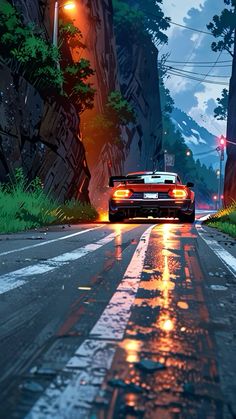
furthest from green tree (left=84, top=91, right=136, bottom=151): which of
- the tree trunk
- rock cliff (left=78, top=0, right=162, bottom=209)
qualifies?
the tree trunk

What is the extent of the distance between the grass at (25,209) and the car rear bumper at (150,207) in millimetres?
2128

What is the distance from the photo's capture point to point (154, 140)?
66.7 m

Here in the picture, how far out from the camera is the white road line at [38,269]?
4.63 m

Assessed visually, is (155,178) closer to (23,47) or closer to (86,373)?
(23,47)

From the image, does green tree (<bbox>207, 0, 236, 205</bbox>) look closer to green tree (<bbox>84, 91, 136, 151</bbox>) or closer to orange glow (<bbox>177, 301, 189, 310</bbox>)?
green tree (<bbox>84, 91, 136, 151</bbox>)

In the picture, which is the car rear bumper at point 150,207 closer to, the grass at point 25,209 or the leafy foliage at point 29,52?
the grass at point 25,209

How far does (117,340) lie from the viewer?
2.86 m

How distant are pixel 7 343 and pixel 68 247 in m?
5.18

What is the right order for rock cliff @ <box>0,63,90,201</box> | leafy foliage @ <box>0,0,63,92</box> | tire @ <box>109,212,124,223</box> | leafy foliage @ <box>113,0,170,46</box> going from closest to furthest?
tire @ <box>109,212,124,223</box> → rock cliff @ <box>0,63,90,201</box> → leafy foliage @ <box>0,0,63,92</box> → leafy foliage @ <box>113,0,170,46</box>

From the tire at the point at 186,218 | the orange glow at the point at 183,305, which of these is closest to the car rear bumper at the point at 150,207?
the tire at the point at 186,218

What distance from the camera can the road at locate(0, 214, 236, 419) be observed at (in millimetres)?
2000

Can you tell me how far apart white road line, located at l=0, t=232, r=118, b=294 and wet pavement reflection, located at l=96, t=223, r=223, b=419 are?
117cm

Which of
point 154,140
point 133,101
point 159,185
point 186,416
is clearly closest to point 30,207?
point 159,185

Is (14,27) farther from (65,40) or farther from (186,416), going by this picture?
(186,416)
